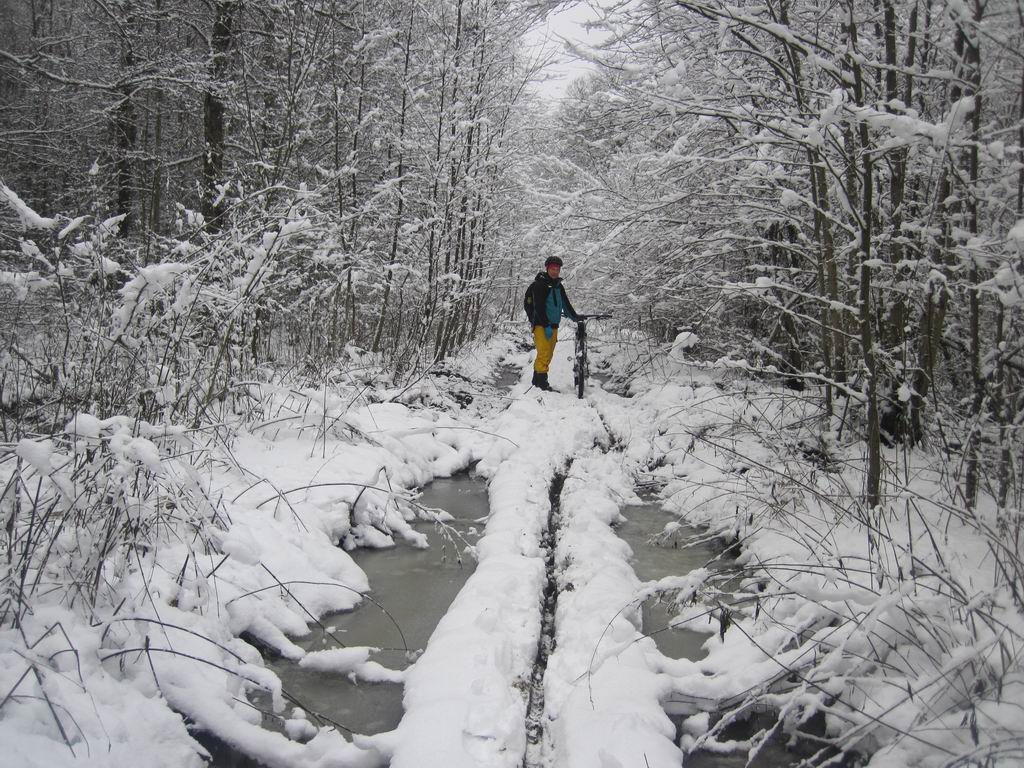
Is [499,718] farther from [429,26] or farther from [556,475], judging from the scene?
[429,26]

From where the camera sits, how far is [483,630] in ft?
9.29

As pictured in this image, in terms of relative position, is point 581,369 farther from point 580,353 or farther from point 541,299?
point 541,299

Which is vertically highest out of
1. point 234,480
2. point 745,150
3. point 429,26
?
point 429,26

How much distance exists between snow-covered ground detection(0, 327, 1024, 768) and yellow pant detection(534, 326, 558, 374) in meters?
4.74

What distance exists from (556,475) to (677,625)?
224 cm

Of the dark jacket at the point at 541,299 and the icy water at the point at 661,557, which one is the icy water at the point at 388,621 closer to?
the icy water at the point at 661,557

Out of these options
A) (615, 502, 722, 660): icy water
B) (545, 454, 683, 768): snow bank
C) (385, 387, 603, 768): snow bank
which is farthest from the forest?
(385, 387, 603, 768): snow bank

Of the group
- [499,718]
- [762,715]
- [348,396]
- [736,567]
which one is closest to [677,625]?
[762,715]

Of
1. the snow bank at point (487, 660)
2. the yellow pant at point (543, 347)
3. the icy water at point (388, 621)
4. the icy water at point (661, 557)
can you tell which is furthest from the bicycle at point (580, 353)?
the icy water at point (388, 621)

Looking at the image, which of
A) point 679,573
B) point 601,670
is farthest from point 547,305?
point 601,670

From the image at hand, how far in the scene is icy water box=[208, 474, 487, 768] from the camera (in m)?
2.50

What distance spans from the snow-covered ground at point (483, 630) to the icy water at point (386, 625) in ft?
0.24

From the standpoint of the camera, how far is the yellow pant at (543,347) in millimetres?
8808

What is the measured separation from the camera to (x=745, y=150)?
5.57m
